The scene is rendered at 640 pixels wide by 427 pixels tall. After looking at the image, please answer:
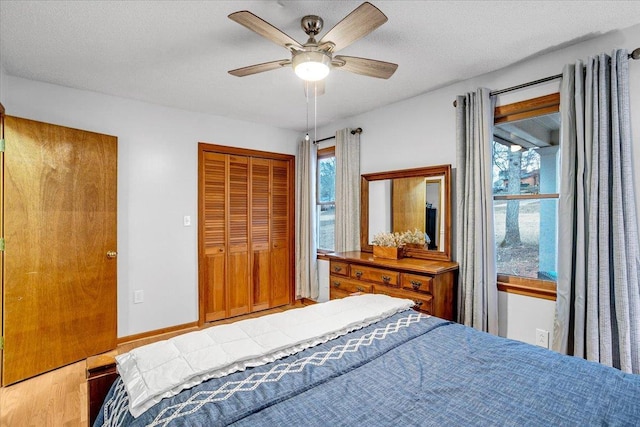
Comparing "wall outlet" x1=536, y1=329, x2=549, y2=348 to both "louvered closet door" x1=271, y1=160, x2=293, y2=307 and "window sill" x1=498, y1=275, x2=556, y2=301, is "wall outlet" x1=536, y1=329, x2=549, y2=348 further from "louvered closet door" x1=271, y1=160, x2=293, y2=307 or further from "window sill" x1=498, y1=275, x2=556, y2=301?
"louvered closet door" x1=271, y1=160, x2=293, y2=307

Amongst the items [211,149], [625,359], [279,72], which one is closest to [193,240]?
[211,149]

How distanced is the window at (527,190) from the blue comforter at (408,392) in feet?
4.25

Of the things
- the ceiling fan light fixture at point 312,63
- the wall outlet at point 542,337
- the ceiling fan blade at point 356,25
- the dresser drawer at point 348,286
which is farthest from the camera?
the dresser drawer at point 348,286

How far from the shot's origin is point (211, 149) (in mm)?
3729

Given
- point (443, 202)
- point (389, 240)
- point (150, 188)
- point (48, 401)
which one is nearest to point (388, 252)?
point (389, 240)

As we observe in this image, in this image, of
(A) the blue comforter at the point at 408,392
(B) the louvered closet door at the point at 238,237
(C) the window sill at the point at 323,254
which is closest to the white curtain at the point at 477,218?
(A) the blue comforter at the point at 408,392

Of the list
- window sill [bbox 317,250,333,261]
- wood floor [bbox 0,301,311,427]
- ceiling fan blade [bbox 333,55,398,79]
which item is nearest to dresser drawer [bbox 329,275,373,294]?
window sill [bbox 317,250,333,261]

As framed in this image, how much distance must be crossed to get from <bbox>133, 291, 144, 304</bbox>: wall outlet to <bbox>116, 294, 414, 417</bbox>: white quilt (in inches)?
85.2

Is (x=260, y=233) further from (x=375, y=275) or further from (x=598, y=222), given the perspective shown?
(x=598, y=222)

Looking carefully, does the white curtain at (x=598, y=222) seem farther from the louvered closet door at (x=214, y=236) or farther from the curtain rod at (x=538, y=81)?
the louvered closet door at (x=214, y=236)

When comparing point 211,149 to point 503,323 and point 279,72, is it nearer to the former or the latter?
point 279,72

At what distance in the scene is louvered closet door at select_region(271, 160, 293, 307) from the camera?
429 centimetres

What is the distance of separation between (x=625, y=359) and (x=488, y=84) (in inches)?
82.8

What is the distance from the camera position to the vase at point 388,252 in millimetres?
3021
